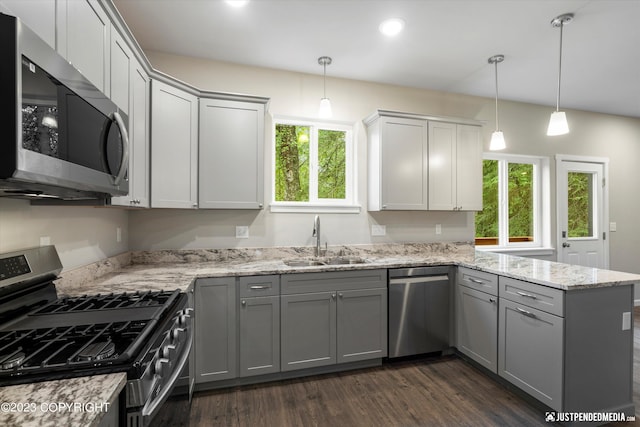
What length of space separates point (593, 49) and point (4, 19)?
390 cm

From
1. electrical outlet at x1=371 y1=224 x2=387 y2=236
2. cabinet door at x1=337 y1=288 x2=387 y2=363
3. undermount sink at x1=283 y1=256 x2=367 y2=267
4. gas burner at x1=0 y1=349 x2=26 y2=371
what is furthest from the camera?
electrical outlet at x1=371 y1=224 x2=387 y2=236

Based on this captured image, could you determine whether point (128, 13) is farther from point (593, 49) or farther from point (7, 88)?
point (593, 49)

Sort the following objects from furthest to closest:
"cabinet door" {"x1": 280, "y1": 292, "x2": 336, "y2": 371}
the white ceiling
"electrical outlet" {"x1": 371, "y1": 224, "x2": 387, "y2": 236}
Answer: "electrical outlet" {"x1": 371, "y1": 224, "x2": 387, "y2": 236} → "cabinet door" {"x1": 280, "y1": 292, "x2": 336, "y2": 371} → the white ceiling

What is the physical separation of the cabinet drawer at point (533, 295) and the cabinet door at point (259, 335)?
171 cm

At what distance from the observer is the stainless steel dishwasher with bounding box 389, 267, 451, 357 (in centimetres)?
267

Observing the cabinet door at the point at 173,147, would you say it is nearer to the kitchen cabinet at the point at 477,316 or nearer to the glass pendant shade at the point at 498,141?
the kitchen cabinet at the point at 477,316

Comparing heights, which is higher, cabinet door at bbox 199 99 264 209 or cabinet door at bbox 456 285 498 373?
cabinet door at bbox 199 99 264 209

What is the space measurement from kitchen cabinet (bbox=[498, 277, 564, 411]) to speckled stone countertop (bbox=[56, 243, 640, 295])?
11cm

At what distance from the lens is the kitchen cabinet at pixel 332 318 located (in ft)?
7.95

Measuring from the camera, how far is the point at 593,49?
2736 mm

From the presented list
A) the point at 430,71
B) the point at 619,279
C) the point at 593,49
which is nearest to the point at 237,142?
the point at 430,71

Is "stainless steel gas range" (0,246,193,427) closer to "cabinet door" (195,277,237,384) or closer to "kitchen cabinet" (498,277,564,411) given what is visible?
"cabinet door" (195,277,237,384)

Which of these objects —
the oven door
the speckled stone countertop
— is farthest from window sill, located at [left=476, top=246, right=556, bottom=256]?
the oven door

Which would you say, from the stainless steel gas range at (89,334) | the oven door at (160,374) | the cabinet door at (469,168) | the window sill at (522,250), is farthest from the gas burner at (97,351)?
the window sill at (522,250)
